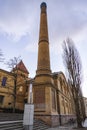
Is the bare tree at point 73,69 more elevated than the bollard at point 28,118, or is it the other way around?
the bare tree at point 73,69

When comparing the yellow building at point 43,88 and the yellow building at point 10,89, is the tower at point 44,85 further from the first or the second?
the yellow building at point 10,89

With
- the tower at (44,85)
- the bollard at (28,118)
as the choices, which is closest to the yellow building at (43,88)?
the tower at (44,85)

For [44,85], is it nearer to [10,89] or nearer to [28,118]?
[28,118]

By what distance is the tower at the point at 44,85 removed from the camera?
15.8m

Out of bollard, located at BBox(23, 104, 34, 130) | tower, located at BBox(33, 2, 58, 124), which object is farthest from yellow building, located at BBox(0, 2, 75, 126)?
bollard, located at BBox(23, 104, 34, 130)

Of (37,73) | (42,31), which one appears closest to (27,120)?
(37,73)

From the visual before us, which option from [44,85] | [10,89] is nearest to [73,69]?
[44,85]

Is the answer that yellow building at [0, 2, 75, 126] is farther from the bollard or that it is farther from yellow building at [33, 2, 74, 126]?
the bollard

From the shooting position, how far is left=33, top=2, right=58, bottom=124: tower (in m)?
15.8

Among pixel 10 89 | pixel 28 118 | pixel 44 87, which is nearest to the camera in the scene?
pixel 28 118

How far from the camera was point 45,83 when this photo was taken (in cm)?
1700

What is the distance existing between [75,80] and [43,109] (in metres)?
5.05

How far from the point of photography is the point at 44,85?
→ 17.0 metres

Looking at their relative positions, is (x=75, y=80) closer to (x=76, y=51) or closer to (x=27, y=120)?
(x=76, y=51)
